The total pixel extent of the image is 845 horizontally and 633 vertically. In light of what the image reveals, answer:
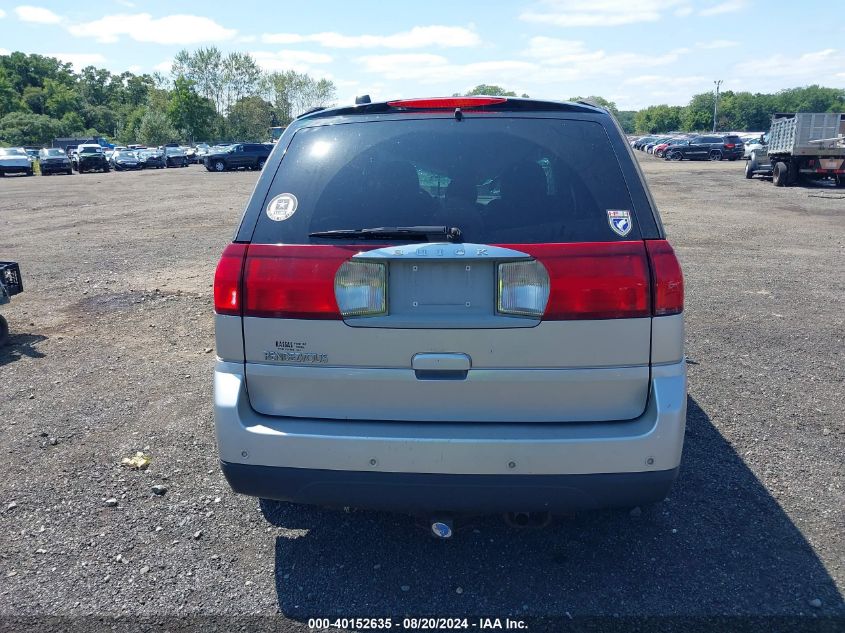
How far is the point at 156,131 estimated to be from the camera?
10081 cm

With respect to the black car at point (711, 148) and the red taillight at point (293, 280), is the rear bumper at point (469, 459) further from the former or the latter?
the black car at point (711, 148)

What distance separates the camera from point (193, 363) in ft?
19.6

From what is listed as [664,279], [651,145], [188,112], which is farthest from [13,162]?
[188,112]

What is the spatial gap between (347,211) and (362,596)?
162 cm

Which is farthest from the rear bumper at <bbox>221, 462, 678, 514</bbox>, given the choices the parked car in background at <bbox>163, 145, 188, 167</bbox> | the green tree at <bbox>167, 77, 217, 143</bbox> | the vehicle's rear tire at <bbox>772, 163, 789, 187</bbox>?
the green tree at <bbox>167, 77, 217, 143</bbox>

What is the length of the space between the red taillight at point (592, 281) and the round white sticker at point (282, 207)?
0.89 meters

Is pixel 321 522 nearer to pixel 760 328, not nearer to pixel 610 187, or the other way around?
pixel 610 187

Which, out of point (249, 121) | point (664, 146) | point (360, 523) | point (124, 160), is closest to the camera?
point (360, 523)

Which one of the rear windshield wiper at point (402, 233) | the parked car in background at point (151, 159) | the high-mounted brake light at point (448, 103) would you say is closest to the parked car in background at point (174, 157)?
the parked car in background at point (151, 159)

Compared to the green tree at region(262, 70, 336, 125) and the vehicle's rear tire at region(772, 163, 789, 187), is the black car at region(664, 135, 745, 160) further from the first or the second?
the green tree at region(262, 70, 336, 125)

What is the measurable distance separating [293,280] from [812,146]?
25.7 meters

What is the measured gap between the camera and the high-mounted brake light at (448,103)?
295cm

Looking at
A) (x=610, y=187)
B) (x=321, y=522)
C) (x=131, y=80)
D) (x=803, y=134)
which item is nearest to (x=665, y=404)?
(x=610, y=187)

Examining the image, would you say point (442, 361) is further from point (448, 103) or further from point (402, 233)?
point (448, 103)
